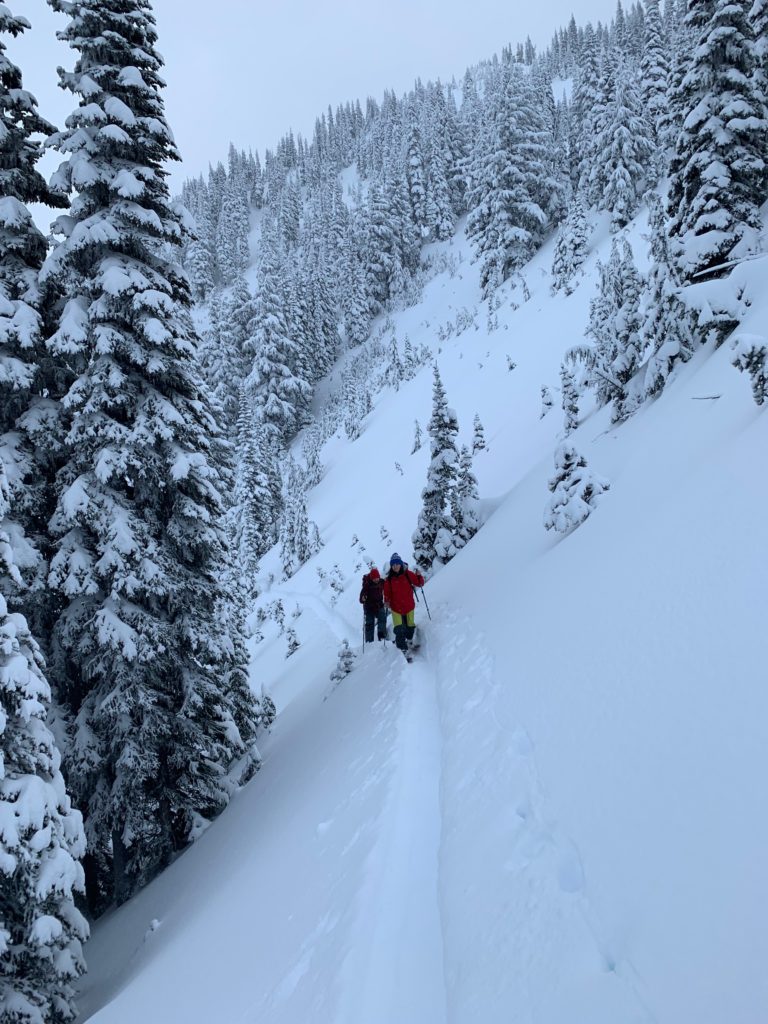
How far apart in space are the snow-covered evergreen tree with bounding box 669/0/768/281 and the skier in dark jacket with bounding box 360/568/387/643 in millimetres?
9979

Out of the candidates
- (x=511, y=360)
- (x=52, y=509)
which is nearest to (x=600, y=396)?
(x=511, y=360)

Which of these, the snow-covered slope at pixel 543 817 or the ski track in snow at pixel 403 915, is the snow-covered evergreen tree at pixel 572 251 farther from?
the ski track in snow at pixel 403 915

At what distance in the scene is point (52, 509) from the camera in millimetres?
10914

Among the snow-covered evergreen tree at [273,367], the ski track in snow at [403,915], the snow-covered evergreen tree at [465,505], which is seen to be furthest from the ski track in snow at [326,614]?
the snow-covered evergreen tree at [273,367]

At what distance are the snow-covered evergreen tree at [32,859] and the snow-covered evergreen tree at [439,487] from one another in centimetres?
1341

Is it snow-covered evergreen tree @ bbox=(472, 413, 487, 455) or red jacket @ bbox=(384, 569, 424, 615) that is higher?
snow-covered evergreen tree @ bbox=(472, 413, 487, 455)

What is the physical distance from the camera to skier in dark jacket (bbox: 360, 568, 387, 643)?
14.8m

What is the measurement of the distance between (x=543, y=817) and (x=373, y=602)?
1065cm

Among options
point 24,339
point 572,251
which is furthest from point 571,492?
point 572,251

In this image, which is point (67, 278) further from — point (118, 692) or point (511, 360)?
point (511, 360)

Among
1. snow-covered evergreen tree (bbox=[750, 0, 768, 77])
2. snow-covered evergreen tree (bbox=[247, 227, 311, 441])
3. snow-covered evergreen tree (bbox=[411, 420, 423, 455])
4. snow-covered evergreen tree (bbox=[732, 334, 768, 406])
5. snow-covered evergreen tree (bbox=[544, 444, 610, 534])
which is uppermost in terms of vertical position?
snow-covered evergreen tree (bbox=[247, 227, 311, 441])

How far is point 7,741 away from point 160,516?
5251 mm

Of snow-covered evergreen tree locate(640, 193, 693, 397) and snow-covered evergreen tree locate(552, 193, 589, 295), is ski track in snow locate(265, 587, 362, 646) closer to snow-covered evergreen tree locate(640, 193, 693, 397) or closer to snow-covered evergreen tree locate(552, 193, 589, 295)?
snow-covered evergreen tree locate(640, 193, 693, 397)

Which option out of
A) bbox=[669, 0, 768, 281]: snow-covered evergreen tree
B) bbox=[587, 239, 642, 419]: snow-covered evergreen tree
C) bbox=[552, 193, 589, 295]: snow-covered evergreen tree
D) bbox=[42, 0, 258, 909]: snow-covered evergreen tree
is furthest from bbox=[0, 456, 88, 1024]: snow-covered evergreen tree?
bbox=[552, 193, 589, 295]: snow-covered evergreen tree
